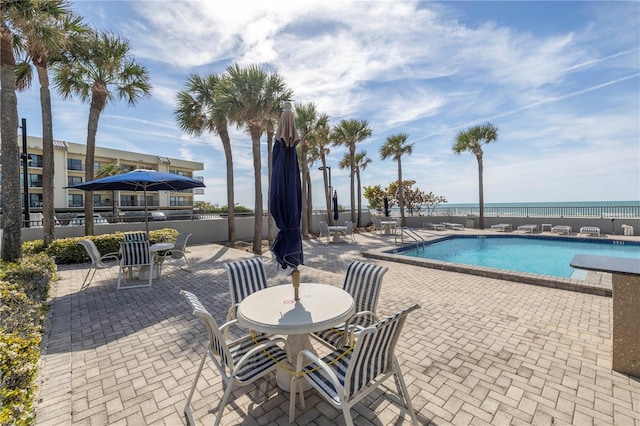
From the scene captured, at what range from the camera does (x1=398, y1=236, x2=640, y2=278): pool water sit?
29.7ft

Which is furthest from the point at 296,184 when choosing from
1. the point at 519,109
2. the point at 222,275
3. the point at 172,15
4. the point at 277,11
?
the point at 519,109

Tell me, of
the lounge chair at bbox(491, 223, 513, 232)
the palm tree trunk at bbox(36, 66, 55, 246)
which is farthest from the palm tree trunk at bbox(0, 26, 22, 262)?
the lounge chair at bbox(491, 223, 513, 232)

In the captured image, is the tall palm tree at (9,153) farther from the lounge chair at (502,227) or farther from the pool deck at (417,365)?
the lounge chair at (502,227)

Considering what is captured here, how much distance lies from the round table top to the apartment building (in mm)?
26950

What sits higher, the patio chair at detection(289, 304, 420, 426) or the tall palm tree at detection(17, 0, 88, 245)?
the tall palm tree at detection(17, 0, 88, 245)

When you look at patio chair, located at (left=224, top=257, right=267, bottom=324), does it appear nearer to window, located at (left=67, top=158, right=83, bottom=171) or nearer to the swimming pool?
the swimming pool

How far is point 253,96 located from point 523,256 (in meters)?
11.9

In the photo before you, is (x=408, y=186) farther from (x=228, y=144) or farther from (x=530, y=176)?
(x=228, y=144)

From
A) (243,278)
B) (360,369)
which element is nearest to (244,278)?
(243,278)

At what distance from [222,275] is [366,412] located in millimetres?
5204

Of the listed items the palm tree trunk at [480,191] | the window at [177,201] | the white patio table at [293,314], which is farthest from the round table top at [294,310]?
the window at [177,201]

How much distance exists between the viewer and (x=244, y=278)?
325 centimetres

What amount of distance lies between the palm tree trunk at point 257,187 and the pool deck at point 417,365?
522 cm

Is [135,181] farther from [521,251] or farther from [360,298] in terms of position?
[521,251]
